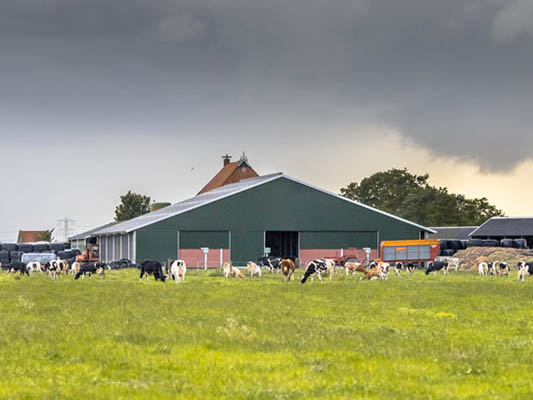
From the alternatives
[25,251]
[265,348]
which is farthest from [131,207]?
[265,348]

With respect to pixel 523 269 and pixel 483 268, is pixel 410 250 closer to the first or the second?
pixel 483 268

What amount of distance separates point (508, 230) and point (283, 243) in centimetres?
2902

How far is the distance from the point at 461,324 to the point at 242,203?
2014 inches

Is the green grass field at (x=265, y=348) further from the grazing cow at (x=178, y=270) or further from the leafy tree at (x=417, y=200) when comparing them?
the leafy tree at (x=417, y=200)

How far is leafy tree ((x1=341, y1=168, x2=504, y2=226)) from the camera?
12594cm

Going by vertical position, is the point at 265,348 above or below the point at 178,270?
below

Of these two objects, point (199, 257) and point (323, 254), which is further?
point (323, 254)

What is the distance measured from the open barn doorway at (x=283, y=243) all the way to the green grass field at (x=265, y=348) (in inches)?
1858

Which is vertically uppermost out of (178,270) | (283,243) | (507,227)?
(507,227)

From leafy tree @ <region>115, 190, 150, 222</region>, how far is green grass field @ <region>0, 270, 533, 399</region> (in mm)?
117670

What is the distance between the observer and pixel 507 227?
9456cm

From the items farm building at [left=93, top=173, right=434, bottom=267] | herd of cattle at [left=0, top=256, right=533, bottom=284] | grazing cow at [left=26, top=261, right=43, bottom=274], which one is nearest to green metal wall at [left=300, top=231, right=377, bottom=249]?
farm building at [left=93, top=173, right=434, bottom=267]

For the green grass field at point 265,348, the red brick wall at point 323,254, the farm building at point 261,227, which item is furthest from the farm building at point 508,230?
the green grass field at point 265,348

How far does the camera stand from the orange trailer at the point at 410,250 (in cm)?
6581
